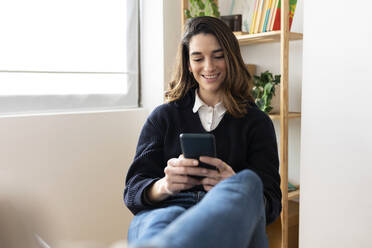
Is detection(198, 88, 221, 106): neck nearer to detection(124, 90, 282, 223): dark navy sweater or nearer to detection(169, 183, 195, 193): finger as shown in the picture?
detection(124, 90, 282, 223): dark navy sweater

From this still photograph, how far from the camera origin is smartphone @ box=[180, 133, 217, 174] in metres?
1.06

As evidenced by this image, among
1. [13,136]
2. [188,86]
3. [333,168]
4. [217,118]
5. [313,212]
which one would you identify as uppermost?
[188,86]

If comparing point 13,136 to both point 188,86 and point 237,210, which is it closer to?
point 188,86

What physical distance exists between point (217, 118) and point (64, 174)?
1.00 m

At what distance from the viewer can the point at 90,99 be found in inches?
87.4

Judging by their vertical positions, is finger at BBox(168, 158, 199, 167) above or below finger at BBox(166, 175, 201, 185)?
above

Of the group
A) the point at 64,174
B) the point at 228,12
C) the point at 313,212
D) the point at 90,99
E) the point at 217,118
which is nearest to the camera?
the point at 217,118

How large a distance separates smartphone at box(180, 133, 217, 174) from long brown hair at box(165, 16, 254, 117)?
36 cm

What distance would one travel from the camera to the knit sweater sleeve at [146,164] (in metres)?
1.36

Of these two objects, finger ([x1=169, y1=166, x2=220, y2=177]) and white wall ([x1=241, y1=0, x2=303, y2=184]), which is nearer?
finger ([x1=169, y1=166, x2=220, y2=177])

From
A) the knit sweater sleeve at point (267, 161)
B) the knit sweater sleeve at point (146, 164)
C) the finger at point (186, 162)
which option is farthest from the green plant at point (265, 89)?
the finger at point (186, 162)

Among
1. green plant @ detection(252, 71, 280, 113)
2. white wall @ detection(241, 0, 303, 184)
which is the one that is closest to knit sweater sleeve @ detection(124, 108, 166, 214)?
green plant @ detection(252, 71, 280, 113)

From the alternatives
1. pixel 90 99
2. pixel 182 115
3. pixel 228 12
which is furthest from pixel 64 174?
pixel 228 12

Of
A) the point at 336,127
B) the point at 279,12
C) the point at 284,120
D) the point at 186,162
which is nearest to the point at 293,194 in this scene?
the point at 284,120
